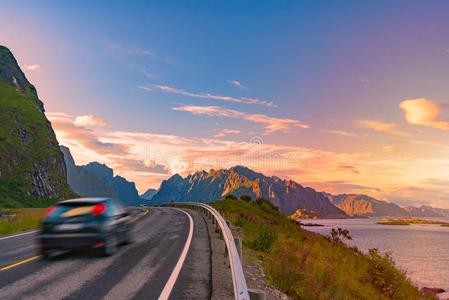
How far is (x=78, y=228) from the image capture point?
1056 cm

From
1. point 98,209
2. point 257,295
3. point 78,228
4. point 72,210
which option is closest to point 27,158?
point 72,210

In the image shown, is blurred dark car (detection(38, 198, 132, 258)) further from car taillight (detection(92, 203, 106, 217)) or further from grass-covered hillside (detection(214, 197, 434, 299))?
grass-covered hillside (detection(214, 197, 434, 299))

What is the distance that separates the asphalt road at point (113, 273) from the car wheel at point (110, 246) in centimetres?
17

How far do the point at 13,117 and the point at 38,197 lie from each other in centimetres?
4292

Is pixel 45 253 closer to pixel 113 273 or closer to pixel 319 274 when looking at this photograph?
pixel 113 273

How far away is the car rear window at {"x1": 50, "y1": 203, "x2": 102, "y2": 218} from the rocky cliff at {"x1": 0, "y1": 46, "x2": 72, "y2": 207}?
449 feet

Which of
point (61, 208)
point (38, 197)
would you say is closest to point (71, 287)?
point (61, 208)

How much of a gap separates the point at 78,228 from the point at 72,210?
56 centimetres

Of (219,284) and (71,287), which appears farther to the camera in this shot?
(219,284)

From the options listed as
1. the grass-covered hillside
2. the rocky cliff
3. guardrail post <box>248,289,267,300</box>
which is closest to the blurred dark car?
the grass-covered hillside

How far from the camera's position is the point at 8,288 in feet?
25.2

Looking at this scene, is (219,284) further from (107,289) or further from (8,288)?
(8,288)

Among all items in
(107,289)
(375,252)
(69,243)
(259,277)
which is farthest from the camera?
(375,252)

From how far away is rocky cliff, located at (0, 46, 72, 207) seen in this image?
14450 centimetres
